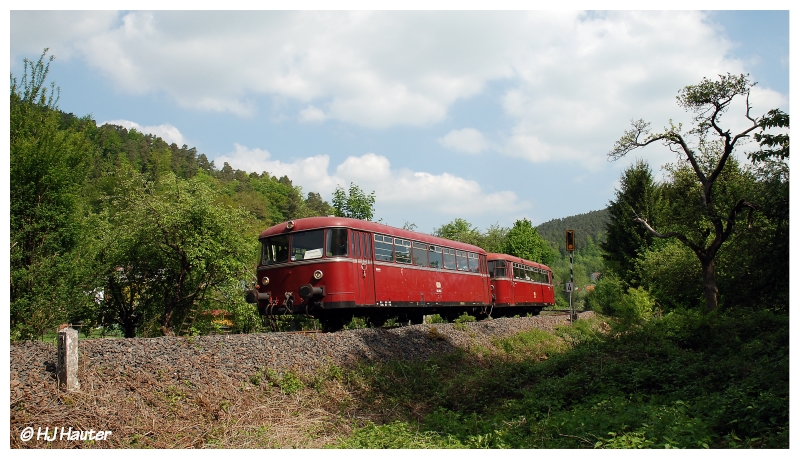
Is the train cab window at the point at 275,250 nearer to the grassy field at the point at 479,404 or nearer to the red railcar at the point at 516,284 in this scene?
the grassy field at the point at 479,404

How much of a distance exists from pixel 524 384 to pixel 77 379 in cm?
802

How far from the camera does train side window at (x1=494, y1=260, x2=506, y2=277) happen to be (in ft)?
82.1

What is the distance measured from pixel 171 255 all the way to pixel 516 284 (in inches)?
566

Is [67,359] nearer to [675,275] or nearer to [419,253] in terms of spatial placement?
[419,253]

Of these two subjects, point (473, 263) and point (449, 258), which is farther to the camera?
point (473, 263)

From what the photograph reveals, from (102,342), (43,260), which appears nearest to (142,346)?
(102,342)

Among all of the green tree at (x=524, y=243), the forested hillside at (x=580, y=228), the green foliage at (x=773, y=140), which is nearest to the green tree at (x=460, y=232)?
the green tree at (x=524, y=243)

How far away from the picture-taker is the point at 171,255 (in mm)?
22641

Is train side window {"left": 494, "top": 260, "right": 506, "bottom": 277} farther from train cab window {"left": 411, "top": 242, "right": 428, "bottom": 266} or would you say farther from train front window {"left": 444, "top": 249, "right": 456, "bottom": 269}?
train cab window {"left": 411, "top": 242, "right": 428, "bottom": 266}

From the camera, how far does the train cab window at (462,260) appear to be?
20703mm

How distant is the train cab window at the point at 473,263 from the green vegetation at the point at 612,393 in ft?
17.1

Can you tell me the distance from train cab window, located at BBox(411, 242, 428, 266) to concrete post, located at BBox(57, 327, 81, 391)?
34.6 feet

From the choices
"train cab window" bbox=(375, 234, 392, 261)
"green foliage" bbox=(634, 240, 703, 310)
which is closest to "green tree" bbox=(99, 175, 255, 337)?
"train cab window" bbox=(375, 234, 392, 261)
